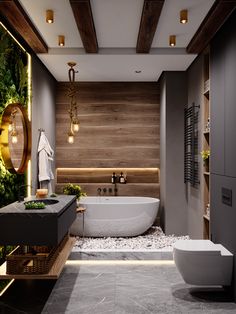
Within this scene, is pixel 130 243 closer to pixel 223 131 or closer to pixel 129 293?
pixel 129 293

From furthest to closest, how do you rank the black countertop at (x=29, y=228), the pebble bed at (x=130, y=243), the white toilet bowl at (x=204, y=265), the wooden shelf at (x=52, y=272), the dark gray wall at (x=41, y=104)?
1. the pebble bed at (x=130, y=243)
2. the dark gray wall at (x=41, y=104)
3. the white toilet bowl at (x=204, y=265)
4. the wooden shelf at (x=52, y=272)
5. the black countertop at (x=29, y=228)

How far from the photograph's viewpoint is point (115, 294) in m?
3.69

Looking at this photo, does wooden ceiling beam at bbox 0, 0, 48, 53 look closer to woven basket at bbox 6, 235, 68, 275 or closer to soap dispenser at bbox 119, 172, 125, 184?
woven basket at bbox 6, 235, 68, 275

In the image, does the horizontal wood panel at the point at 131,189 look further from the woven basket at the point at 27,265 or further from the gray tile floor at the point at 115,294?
the woven basket at the point at 27,265

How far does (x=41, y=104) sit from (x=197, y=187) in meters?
2.43

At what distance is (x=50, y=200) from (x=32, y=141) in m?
1.15

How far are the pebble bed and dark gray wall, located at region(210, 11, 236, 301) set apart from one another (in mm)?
1245

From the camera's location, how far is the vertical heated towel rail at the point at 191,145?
17.3 ft

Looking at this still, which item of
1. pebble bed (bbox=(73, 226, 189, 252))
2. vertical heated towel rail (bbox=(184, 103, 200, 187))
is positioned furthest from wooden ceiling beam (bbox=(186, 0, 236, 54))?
pebble bed (bbox=(73, 226, 189, 252))

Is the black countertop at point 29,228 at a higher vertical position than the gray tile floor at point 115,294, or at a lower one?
higher

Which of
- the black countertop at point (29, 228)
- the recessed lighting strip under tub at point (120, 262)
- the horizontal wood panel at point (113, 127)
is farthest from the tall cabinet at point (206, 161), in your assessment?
the black countertop at point (29, 228)

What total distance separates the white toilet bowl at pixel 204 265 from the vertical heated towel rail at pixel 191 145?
1.71 metres

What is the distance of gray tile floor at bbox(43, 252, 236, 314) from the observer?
10.9 feet

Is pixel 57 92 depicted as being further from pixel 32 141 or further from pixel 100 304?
pixel 100 304
